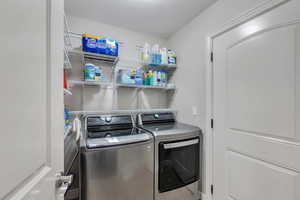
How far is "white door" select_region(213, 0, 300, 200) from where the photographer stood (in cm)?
92

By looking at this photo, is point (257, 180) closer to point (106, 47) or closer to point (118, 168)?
A: point (118, 168)

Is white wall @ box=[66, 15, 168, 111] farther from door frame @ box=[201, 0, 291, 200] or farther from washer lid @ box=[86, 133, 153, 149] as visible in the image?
door frame @ box=[201, 0, 291, 200]

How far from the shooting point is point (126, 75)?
73.9 inches

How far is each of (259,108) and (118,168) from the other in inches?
56.2

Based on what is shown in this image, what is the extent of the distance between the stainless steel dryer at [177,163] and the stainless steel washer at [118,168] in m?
0.11

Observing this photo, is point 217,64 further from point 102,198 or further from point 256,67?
point 102,198

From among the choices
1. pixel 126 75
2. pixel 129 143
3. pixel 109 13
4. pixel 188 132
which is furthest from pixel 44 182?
pixel 109 13

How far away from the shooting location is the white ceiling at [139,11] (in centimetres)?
156

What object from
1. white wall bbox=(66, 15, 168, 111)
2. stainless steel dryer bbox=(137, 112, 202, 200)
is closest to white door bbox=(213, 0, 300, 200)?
stainless steel dryer bbox=(137, 112, 202, 200)

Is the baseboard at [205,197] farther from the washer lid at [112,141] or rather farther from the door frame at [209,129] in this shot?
the washer lid at [112,141]

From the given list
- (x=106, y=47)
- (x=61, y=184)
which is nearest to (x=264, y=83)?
(x=61, y=184)

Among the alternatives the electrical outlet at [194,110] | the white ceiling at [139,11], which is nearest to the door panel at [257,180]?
the electrical outlet at [194,110]

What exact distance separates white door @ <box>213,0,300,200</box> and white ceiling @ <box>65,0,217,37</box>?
0.65 metres

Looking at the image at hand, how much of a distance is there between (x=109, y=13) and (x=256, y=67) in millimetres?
1934
